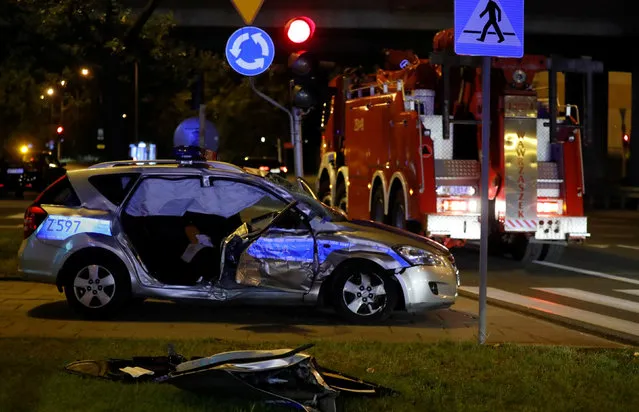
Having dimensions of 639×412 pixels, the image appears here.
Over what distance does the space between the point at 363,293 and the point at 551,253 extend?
26.4 ft

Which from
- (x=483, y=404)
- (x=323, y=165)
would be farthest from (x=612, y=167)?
(x=483, y=404)

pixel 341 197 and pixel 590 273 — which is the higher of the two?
pixel 341 197

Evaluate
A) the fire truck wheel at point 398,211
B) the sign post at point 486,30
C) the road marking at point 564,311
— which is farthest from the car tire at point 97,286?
the fire truck wheel at point 398,211

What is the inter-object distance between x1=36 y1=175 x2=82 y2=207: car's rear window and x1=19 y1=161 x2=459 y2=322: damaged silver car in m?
0.01

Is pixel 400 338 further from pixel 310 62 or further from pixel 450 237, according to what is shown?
pixel 450 237

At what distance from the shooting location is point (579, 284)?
45.9ft

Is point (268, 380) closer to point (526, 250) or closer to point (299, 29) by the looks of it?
point (299, 29)

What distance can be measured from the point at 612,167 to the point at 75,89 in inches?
1270

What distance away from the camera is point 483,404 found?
6.24 metres

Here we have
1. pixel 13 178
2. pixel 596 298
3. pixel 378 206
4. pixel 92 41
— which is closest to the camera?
pixel 596 298

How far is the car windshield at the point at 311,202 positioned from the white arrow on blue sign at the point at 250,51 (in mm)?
1845

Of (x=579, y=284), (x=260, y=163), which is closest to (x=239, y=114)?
(x=260, y=163)

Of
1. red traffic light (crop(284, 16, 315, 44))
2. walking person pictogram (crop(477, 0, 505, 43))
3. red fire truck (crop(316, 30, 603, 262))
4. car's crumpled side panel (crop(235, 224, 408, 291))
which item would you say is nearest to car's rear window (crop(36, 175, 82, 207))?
car's crumpled side panel (crop(235, 224, 408, 291))

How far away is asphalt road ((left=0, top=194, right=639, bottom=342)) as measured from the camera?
10.8m
